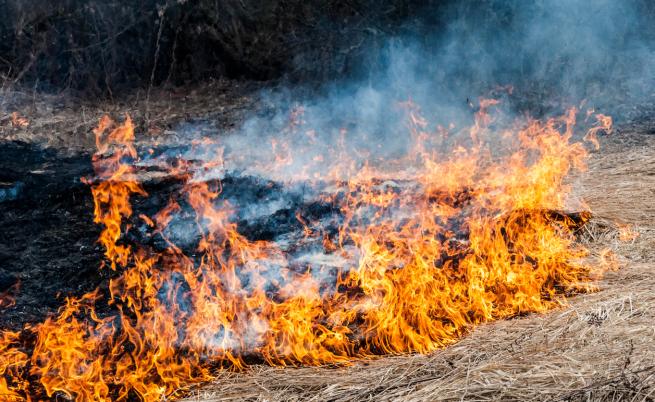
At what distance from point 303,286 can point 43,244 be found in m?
1.86

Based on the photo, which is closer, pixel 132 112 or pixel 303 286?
pixel 303 286

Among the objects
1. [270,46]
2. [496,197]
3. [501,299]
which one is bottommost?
[501,299]

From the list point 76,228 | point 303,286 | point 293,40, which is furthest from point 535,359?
point 293,40

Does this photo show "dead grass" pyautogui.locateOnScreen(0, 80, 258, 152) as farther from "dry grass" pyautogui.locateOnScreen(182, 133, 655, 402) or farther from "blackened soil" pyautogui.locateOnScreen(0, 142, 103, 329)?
"dry grass" pyautogui.locateOnScreen(182, 133, 655, 402)

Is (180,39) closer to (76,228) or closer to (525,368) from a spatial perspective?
(76,228)

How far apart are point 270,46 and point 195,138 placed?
224 centimetres

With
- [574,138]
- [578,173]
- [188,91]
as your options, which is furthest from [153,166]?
[574,138]

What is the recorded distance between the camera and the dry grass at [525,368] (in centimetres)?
257

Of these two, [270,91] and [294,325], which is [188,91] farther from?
[294,325]

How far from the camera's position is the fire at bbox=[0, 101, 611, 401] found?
10.1 ft

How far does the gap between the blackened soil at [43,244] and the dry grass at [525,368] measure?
3.70ft

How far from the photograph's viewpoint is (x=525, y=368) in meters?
2.76

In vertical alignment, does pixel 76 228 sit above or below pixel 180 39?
below

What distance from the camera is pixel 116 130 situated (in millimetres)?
7539
